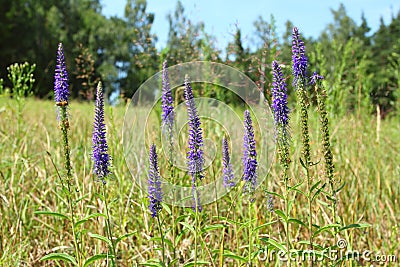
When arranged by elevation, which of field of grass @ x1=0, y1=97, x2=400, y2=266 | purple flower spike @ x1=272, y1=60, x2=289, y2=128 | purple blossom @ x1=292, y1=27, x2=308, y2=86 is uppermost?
purple blossom @ x1=292, y1=27, x2=308, y2=86

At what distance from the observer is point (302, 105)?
1.72 meters

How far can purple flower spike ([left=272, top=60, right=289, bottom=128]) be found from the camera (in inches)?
71.2

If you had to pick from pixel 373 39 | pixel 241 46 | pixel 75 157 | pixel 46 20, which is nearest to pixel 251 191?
pixel 241 46

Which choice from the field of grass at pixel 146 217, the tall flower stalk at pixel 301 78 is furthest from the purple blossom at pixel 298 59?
the field of grass at pixel 146 217

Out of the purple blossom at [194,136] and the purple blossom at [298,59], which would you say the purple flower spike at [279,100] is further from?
the purple blossom at [194,136]

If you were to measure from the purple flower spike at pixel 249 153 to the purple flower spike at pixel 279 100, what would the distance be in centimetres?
15

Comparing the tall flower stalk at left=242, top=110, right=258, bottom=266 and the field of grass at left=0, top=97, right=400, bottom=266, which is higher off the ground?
the tall flower stalk at left=242, top=110, right=258, bottom=266

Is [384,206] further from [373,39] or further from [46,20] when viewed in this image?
[373,39]

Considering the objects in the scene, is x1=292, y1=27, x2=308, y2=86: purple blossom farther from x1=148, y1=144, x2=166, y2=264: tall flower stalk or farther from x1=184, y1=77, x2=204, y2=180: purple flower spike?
x1=148, y1=144, x2=166, y2=264: tall flower stalk

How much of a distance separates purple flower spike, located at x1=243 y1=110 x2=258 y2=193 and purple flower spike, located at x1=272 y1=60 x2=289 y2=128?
0.49ft

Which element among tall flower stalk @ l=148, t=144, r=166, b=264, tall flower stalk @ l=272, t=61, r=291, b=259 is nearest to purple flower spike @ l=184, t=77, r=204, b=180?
tall flower stalk @ l=148, t=144, r=166, b=264

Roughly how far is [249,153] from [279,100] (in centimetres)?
34

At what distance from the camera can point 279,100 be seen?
5.98ft

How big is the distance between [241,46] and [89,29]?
139ft
